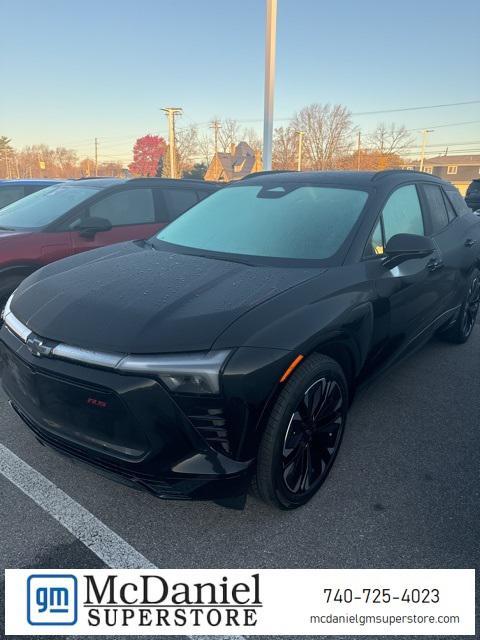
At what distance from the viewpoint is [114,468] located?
2039mm

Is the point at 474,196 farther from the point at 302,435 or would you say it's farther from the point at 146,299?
the point at 146,299

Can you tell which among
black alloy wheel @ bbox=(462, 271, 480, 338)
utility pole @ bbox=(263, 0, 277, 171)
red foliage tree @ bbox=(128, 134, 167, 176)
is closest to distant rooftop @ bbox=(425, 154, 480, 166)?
red foliage tree @ bbox=(128, 134, 167, 176)

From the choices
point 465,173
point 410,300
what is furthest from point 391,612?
point 465,173

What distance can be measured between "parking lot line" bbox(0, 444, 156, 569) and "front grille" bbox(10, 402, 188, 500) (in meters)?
0.37

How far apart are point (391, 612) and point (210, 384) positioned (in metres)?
1.20

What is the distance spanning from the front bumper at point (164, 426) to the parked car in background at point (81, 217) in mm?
2515

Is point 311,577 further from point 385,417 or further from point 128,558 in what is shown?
point 385,417

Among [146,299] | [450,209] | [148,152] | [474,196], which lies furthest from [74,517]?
[148,152]

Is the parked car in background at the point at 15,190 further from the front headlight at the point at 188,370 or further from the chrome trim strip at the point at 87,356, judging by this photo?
Result: the front headlight at the point at 188,370

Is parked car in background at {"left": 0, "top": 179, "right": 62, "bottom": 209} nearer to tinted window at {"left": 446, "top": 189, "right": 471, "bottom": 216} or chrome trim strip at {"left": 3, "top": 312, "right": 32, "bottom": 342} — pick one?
chrome trim strip at {"left": 3, "top": 312, "right": 32, "bottom": 342}

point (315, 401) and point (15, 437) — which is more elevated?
point (315, 401)

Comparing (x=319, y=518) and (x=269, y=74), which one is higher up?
(x=269, y=74)

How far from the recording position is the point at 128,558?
208cm

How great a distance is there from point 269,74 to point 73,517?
8.88 meters
